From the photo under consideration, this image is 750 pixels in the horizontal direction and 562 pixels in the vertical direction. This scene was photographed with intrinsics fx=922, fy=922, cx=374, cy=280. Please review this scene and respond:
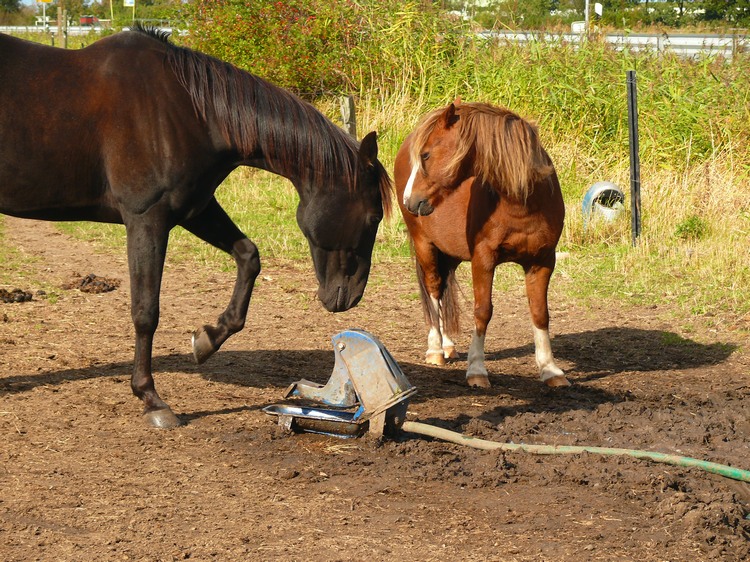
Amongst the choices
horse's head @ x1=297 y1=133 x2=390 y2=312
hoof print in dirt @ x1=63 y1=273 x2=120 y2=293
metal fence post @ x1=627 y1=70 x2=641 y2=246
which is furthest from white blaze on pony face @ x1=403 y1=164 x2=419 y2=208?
metal fence post @ x1=627 y1=70 x2=641 y2=246

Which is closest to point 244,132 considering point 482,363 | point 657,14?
point 482,363

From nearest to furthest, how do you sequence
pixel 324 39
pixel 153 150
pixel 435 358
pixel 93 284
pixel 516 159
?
pixel 153 150 → pixel 516 159 → pixel 435 358 → pixel 93 284 → pixel 324 39

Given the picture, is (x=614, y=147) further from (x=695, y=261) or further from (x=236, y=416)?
(x=236, y=416)

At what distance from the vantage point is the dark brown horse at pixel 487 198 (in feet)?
17.4

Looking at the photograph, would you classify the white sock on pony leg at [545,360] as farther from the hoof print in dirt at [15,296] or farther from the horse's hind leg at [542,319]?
the hoof print in dirt at [15,296]

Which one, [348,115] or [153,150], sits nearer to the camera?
[153,150]

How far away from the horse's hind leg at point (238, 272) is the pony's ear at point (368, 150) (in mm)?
818

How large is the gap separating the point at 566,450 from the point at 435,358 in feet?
7.01

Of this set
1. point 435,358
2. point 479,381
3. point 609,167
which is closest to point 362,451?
point 479,381

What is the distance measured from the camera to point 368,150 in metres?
4.70

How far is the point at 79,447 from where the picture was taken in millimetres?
4375

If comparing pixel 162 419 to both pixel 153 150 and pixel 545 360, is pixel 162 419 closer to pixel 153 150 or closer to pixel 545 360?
pixel 153 150

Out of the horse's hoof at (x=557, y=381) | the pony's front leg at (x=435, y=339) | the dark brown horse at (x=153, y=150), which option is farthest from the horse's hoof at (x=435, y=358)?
the dark brown horse at (x=153, y=150)

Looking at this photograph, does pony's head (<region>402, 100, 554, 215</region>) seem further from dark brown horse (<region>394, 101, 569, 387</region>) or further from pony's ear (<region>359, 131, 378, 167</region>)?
pony's ear (<region>359, 131, 378, 167</region>)
